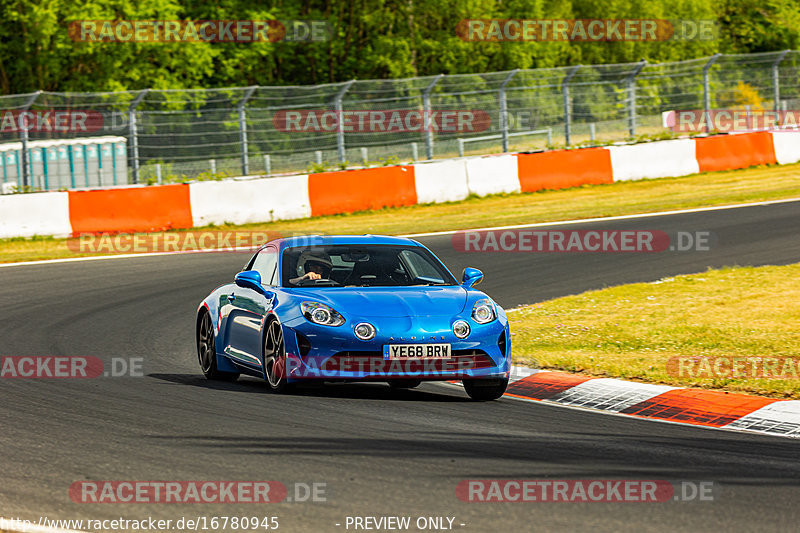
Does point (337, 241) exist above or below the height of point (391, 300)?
above

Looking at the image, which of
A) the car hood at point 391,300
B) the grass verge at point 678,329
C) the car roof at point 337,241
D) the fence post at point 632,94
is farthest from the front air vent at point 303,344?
the fence post at point 632,94

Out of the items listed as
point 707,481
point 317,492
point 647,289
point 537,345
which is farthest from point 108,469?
point 647,289

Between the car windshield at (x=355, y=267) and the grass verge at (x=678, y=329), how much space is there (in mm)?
1331

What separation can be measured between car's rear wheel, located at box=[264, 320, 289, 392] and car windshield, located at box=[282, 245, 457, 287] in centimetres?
57

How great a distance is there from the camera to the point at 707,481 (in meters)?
6.05

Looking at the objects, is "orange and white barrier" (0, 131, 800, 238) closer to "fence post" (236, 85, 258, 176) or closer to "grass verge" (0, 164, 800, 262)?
"grass verge" (0, 164, 800, 262)

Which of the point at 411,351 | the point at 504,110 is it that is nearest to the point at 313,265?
the point at 411,351

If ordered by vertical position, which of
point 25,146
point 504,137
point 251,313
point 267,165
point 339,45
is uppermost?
point 339,45

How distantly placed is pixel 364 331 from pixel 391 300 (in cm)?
45

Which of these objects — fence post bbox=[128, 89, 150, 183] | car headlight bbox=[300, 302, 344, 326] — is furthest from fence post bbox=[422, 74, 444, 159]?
car headlight bbox=[300, 302, 344, 326]

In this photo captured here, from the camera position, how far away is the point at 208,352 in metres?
10.4

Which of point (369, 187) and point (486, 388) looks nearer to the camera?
point (486, 388)

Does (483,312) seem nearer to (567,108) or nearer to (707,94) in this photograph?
(567,108)

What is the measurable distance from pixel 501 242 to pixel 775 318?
8.36 m
